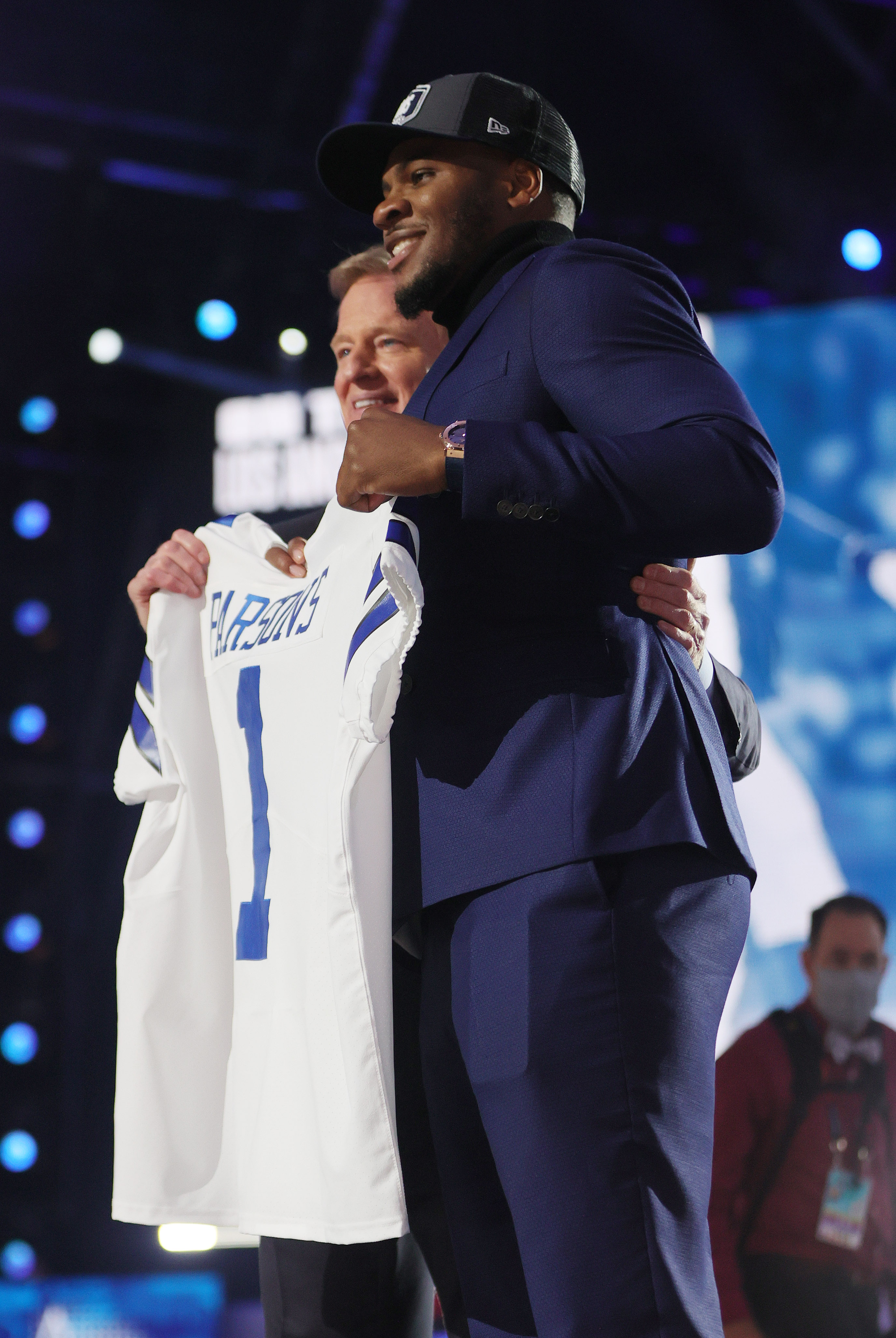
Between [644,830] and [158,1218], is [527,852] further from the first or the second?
[158,1218]

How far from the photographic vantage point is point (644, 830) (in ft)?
3.93

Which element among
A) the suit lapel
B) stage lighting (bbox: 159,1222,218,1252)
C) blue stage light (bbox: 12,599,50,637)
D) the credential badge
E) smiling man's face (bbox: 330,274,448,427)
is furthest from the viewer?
blue stage light (bbox: 12,599,50,637)

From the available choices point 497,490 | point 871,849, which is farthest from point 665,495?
point 871,849

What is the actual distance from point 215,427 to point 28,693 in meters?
1.13

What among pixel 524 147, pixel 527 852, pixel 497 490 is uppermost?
pixel 524 147

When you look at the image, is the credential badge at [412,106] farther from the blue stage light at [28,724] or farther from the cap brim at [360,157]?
the blue stage light at [28,724]

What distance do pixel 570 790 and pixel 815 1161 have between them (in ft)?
9.07

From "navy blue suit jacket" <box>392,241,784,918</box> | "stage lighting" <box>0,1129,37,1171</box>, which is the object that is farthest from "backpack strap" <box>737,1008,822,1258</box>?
"navy blue suit jacket" <box>392,241,784,918</box>

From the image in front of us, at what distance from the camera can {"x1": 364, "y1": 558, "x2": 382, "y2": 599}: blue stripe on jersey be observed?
4.35ft

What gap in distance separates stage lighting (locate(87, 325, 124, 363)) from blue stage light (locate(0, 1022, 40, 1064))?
2255 millimetres

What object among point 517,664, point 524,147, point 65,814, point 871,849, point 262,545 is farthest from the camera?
point 65,814

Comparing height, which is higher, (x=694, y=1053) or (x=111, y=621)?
(x=111, y=621)

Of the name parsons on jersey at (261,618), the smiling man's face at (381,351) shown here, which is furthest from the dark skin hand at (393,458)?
the smiling man's face at (381,351)

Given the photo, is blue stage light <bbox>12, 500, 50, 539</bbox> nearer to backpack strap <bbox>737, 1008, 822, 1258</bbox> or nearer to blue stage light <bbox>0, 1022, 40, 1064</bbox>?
blue stage light <bbox>0, 1022, 40, 1064</bbox>
